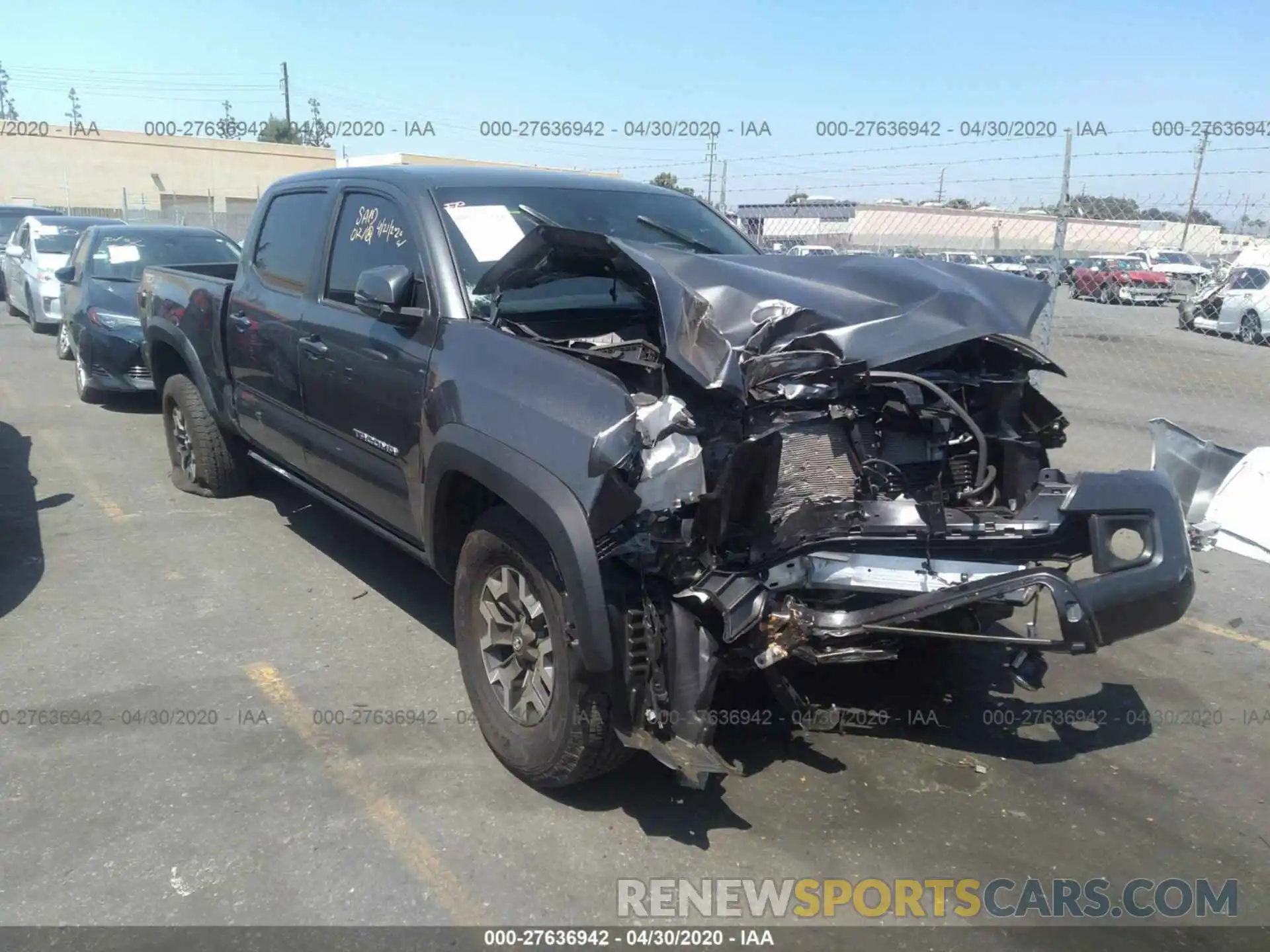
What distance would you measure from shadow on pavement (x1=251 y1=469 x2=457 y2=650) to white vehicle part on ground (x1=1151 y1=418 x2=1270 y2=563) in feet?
10.9

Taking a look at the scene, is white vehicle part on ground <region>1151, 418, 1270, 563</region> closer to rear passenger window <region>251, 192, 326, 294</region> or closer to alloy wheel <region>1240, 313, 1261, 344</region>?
rear passenger window <region>251, 192, 326, 294</region>

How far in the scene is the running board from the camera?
4152 mm

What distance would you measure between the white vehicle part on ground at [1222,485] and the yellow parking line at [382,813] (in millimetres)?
3309

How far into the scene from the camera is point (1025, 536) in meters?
3.18

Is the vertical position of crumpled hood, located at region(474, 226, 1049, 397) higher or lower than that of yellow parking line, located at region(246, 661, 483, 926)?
higher

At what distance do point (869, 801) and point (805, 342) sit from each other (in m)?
1.62

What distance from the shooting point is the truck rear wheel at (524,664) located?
123 inches

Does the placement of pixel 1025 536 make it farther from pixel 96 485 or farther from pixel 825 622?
pixel 96 485

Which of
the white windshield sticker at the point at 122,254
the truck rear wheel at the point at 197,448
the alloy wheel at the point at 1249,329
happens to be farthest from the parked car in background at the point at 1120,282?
the white windshield sticker at the point at 122,254

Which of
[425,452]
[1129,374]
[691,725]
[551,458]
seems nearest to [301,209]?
[425,452]

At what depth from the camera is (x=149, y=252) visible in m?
10.5

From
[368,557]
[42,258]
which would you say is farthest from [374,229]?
[42,258]

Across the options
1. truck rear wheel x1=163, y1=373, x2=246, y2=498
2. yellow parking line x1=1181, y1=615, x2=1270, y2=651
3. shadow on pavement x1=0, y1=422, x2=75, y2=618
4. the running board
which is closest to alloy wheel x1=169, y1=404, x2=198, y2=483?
truck rear wheel x1=163, y1=373, x2=246, y2=498

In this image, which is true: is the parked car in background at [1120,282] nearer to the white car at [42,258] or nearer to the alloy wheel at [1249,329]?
the alloy wheel at [1249,329]
